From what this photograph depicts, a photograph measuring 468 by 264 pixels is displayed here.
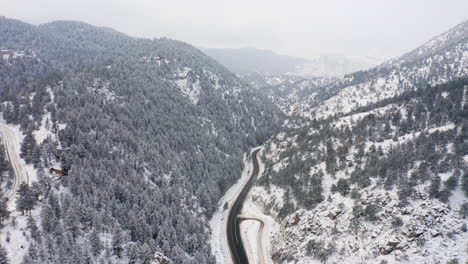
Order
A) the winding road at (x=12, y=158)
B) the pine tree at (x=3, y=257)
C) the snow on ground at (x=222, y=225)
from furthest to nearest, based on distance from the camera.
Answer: the snow on ground at (x=222, y=225) → the winding road at (x=12, y=158) → the pine tree at (x=3, y=257)

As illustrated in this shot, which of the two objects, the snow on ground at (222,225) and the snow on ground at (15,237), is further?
the snow on ground at (222,225)

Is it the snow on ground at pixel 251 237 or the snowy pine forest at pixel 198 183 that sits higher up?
the snowy pine forest at pixel 198 183

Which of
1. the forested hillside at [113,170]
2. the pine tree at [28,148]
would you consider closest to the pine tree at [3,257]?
the forested hillside at [113,170]

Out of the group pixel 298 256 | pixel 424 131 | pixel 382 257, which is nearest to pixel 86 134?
pixel 298 256

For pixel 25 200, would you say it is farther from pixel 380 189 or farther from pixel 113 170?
pixel 380 189

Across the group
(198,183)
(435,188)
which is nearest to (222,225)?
(198,183)

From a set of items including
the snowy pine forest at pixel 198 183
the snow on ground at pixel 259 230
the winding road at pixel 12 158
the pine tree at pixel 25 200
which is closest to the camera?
the snowy pine forest at pixel 198 183

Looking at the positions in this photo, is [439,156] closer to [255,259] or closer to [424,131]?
[424,131]

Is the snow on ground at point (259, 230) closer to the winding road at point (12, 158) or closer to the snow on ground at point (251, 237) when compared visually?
the snow on ground at point (251, 237)
